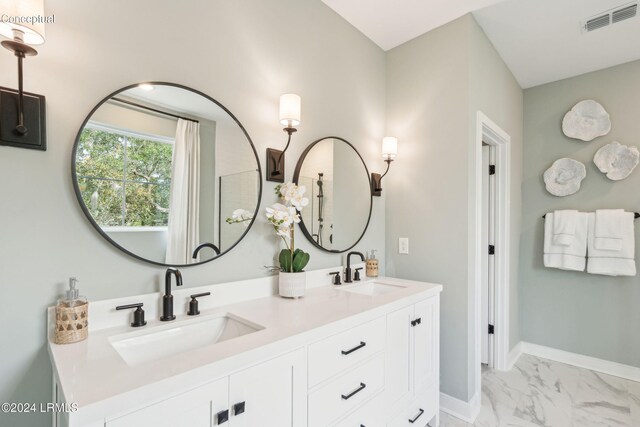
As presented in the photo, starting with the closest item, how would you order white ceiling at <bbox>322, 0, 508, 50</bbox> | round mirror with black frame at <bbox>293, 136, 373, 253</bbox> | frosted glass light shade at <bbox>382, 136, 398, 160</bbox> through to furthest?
1. round mirror with black frame at <bbox>293, 136, 373, 253</bbox>
2. white ceiling at <bbox>322, 0, 508, 50</bbox>
3. frosted glass light shade at <bbox>382, 136, 398, 160</bbox>

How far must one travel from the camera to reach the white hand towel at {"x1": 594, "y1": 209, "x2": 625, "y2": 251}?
265cm

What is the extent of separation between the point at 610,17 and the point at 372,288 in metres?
2.49

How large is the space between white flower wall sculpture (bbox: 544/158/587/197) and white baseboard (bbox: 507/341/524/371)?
1.54m

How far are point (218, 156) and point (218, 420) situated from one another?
1.08 meters

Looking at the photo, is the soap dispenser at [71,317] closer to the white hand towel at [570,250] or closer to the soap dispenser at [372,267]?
the soap dispenser at [372,267]

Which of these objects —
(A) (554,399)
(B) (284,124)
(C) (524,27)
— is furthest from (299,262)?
(C) (524,27)

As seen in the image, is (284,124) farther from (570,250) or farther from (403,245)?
(570,250)

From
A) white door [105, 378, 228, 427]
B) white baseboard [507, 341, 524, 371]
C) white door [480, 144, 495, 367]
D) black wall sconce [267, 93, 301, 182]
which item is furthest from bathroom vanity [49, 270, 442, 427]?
white baseboard [507, 341, 524, 371]

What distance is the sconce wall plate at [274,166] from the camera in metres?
1.73

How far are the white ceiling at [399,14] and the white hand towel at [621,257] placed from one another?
2.14 metres

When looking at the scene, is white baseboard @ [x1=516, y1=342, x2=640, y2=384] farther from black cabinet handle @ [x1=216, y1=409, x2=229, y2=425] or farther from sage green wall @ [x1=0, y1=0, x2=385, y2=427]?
black cabinet handle @ [x1=216, y1=409, x2=229, y2=425]

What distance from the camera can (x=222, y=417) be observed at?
886mm

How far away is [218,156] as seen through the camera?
151 cm

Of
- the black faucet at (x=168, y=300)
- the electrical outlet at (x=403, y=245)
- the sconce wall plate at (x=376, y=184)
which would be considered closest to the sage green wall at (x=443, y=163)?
the electrical outlet at (x=403, y=245)
